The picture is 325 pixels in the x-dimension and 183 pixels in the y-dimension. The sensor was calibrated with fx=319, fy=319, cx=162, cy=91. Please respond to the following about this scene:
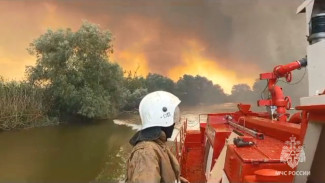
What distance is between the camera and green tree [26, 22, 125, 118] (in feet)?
94.0

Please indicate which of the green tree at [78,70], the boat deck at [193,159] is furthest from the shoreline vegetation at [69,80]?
the boat deck at [193,159]

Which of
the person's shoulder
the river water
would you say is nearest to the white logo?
the person's shoulder

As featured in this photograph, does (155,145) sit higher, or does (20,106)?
(20,106)

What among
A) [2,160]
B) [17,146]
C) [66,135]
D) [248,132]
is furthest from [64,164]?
[248,132]

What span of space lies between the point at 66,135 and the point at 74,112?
6.71 m

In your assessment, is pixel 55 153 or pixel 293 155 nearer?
pixel 293 155

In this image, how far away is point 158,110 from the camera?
8.15 ft

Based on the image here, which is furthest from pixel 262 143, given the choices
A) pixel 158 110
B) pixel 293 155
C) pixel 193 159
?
pixel 193 159

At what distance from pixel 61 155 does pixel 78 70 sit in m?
13.6

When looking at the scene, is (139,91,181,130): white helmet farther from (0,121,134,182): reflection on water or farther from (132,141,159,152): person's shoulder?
(0,121,134,182): reflection on water

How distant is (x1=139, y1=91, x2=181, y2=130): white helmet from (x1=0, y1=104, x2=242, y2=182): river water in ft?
31.7

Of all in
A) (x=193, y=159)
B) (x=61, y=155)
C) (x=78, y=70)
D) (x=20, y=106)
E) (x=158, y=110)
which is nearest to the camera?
(x=158, y=110)

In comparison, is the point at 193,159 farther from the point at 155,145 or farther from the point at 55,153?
the point at 55,153

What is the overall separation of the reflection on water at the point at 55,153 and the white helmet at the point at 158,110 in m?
10.3
